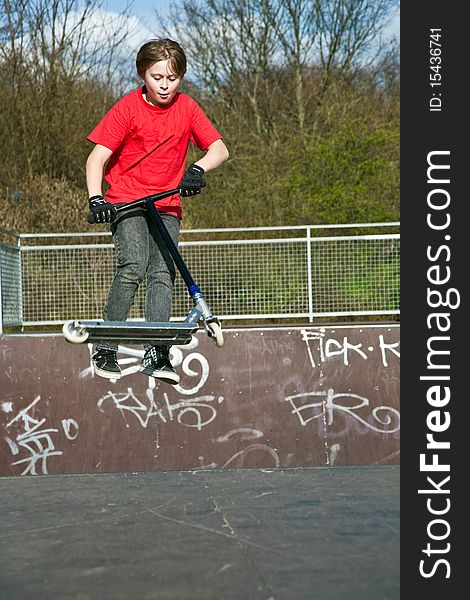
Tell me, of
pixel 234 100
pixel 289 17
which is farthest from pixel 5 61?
pixel 289 17

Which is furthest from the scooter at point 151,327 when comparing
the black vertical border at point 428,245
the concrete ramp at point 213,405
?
the concrete ramp at point 213,405

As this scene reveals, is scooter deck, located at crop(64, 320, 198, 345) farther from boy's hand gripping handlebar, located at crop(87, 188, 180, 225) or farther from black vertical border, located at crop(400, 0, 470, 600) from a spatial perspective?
black vertical border, located at crop(400, 0, 470, 600)

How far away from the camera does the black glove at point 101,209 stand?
475 cm

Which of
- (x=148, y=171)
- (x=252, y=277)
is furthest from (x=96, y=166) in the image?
(x=252, y=277)

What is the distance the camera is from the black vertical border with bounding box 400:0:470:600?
3.64 metres

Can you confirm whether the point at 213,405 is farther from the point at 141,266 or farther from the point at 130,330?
the point at 130,330

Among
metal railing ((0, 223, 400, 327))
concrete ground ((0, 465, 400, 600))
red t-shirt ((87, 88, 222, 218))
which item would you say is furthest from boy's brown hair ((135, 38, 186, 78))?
metal railing ((0, 223, 400, 327))

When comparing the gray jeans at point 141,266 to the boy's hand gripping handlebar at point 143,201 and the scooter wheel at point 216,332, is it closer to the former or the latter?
the boy's hand gripping handlebar at point 143,201

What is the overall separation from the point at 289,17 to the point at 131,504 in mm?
21340

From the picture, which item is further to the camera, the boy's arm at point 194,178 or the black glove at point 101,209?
the boy's arm at point 194,178

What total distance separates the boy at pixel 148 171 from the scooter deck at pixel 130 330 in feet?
0.89

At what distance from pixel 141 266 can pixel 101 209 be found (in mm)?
432

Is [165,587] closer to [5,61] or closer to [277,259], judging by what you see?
[277,259]

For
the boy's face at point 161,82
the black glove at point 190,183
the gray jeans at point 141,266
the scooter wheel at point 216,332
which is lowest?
the scooter wheel at point 216,332
